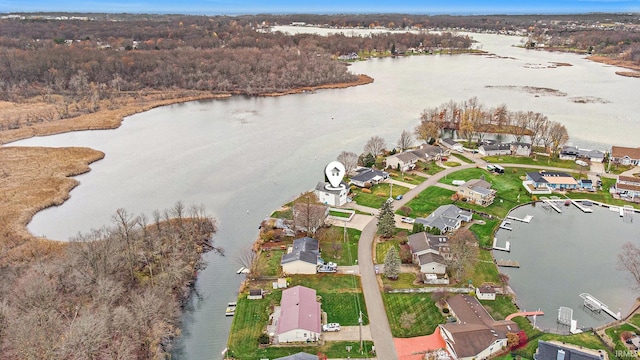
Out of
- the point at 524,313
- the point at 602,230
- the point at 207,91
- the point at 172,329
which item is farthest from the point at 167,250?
the point at 207,91

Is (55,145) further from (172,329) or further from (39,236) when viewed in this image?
(172,329)

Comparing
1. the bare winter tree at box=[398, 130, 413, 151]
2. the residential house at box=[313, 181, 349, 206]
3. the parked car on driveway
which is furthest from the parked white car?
the bare winter tree at box=[398, 130, 413, 151]

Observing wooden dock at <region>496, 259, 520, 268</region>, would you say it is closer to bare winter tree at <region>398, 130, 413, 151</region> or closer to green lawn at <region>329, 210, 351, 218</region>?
green lawn at <region>329, 210, 351, 218</region>

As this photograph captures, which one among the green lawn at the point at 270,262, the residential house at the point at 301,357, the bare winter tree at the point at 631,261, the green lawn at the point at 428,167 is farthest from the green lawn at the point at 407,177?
the residential house at the point at 301,357

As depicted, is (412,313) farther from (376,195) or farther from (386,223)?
(376,195)

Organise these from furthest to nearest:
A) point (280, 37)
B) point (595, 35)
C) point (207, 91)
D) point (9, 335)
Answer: point (595, 35) → point (280, 37) → point (207, 91) → point (9, 335)

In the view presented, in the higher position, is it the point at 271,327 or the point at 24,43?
the point at 24,43

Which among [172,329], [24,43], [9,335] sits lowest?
[172,329]

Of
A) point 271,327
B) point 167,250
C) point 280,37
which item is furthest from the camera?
point 280,37
